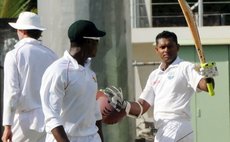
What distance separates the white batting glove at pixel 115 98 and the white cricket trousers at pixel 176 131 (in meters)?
0.50

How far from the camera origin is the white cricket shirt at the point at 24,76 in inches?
297

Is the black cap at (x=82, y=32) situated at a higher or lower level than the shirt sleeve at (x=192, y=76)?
higher

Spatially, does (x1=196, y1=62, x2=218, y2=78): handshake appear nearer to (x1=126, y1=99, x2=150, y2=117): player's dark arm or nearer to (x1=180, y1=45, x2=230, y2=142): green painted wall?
(x1=126, y1=99, x2=150, y2=117): player's dark arm

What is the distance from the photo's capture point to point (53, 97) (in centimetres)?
610

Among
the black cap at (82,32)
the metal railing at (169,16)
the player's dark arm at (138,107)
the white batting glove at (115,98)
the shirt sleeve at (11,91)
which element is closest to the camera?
the black cap at (82,32)

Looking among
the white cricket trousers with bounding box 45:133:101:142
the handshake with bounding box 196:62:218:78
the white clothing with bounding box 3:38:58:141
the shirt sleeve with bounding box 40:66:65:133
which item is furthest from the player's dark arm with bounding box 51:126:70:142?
the handshake with bounding box 196:62:218:78

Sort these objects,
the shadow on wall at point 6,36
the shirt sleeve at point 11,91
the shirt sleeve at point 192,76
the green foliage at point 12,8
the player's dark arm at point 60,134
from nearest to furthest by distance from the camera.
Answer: the player's dark arm at point 60,134 < the shirt sleeve at point 11,91 < the shirt sleeve at point 192,76 < the shadow on wall at point 6,36 < the green foliage at point 12,8

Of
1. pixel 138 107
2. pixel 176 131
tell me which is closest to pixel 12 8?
pixel 138 107

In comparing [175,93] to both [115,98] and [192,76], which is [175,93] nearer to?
[192,76]

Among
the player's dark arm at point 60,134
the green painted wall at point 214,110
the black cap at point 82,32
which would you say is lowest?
the green painted wall at point 214,110

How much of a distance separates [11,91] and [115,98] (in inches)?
42.6

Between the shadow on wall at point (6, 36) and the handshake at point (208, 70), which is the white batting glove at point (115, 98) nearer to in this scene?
the handshake at point (208, 70)

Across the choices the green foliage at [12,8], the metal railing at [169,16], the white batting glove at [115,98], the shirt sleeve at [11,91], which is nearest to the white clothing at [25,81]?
the shirt sleeve at [11,91]

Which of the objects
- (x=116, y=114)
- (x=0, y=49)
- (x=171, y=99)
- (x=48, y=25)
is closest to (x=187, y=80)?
(x=171, y=99)
